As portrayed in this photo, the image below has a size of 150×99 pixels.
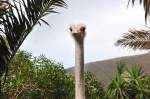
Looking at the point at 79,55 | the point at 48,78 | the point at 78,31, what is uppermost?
the point at 48,78

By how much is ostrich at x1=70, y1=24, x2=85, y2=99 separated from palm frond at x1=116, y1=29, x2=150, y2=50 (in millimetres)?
3491

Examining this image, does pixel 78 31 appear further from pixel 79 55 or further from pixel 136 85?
pixel 136 85

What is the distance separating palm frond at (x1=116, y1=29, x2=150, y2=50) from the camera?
11.0m

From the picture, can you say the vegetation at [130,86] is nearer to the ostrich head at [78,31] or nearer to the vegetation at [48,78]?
the vegetation at [48,78]

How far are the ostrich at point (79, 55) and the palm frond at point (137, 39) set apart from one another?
3491 mm

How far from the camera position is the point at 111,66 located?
74.1 meters

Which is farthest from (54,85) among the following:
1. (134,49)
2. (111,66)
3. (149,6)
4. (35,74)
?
(111,66)

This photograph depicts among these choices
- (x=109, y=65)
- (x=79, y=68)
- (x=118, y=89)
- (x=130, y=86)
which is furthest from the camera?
(x=109, y=65)

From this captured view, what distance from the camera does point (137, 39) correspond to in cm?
1115

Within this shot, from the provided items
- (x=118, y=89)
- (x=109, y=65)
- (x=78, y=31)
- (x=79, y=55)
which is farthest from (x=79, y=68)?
(x=109, y=65)

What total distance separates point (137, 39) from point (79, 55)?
12.8 feet

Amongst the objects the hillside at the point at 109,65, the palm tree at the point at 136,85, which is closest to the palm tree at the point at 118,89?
the palm tree at the point at 136,85

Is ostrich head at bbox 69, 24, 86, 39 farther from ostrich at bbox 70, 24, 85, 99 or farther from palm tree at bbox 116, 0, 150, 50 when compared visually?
palm tree at bbox 116, 0, 150, 50

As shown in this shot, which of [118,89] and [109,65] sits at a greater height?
[109,65]
